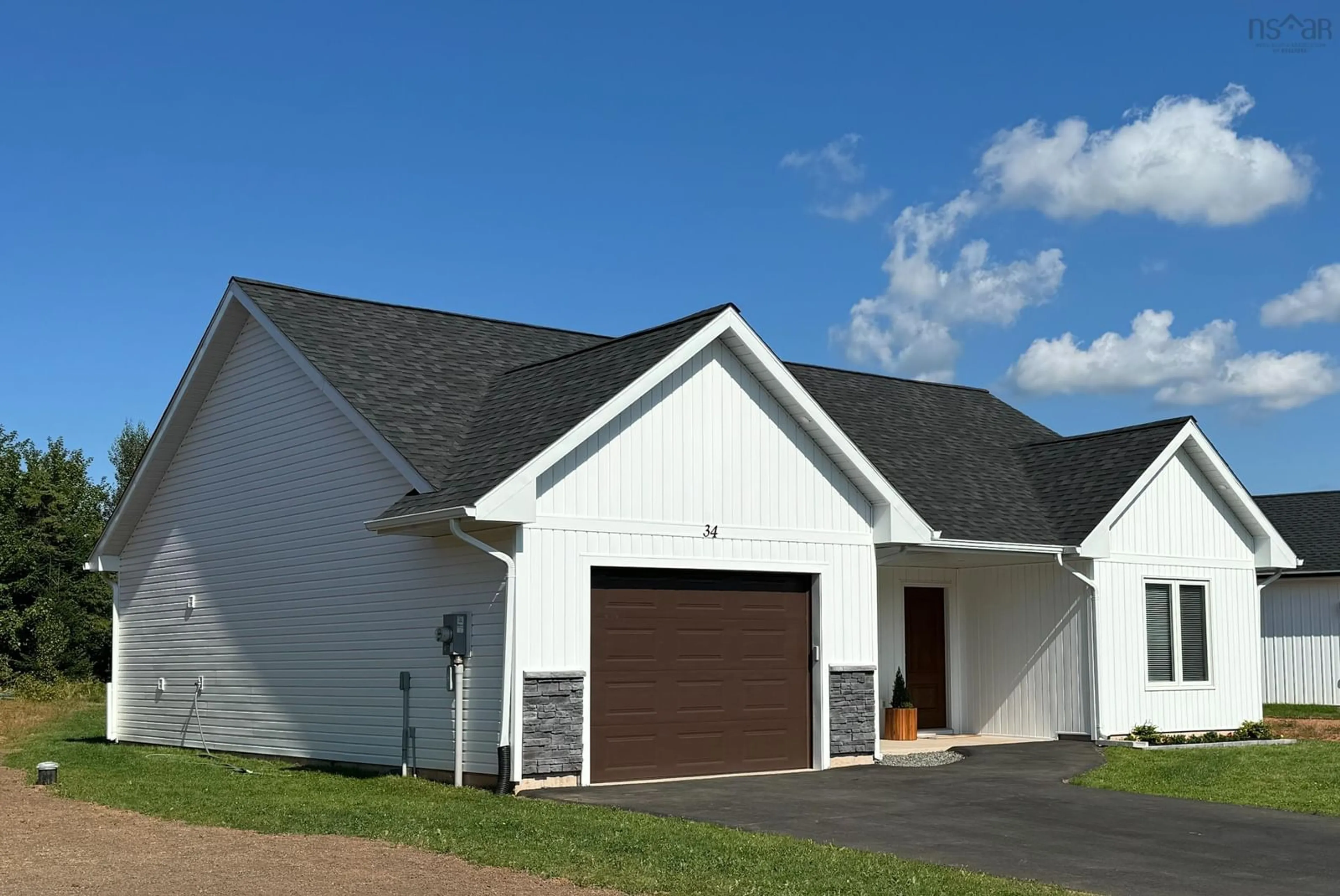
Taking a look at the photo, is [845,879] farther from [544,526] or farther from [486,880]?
[544,526]

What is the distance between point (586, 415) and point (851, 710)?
519 cm

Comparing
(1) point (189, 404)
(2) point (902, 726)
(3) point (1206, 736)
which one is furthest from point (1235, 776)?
(1) point (189, 404)

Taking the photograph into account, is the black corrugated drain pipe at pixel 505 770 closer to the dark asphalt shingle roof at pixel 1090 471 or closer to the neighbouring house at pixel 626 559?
the neighbouring house at pixel 626 559

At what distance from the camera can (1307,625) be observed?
3116 centimetres

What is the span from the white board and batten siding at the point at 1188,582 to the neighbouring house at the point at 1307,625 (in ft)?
28.5

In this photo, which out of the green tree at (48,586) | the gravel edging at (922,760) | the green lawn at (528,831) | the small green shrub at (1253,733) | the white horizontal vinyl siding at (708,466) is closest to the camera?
the green lawn at (528,831)

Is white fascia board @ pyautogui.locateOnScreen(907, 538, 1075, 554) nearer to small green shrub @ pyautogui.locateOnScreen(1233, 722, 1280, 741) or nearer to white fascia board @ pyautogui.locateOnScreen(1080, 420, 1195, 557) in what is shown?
white fascia board @ pyautogui.locateOnScreen(1080, 420, 1195, 557)

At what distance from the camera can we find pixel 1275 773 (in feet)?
55.1

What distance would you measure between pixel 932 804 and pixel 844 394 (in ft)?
38.6

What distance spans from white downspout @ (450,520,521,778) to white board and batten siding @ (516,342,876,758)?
0.28 feet

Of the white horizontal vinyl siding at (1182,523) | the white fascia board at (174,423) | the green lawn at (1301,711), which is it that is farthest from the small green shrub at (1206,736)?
the white fascia board at (174,423)

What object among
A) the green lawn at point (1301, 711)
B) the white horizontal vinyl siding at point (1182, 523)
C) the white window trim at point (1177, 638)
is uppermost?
the white horizontal vinyl siding at point (1182, 523)

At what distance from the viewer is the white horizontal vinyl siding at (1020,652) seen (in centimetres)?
2098

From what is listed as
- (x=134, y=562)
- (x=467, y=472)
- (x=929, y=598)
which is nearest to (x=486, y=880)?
(x=467, y=472)
